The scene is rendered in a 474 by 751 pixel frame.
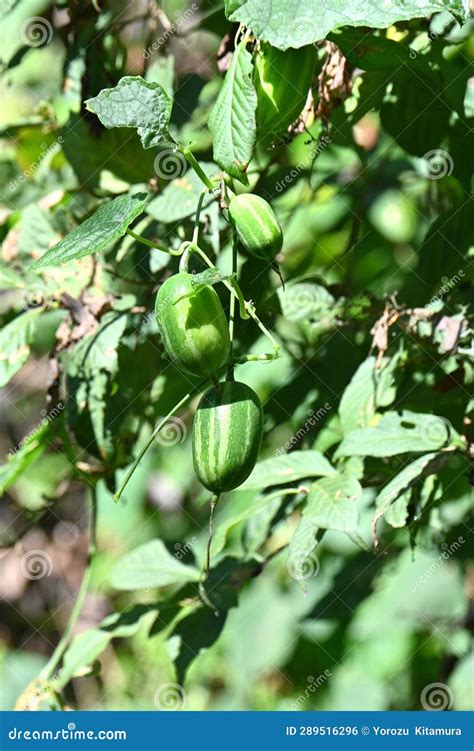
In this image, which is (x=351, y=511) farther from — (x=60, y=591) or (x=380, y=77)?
(x=60, y=591)

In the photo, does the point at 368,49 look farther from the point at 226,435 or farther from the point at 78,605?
the point at 78,605

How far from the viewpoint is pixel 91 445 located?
149 cm

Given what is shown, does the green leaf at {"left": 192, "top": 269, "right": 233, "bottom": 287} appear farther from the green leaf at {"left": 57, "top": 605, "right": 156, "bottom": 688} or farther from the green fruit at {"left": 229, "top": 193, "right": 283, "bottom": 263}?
the green leaf at {"left": 57, "top": 605, "right": 156, "bottom": 688}

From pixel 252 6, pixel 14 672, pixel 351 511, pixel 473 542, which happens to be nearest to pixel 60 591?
pixel 14 672

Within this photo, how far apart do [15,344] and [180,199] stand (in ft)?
1.18

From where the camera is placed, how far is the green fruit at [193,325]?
3.02 feet

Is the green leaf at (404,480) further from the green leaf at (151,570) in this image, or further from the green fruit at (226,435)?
the green leaf at (151,570)

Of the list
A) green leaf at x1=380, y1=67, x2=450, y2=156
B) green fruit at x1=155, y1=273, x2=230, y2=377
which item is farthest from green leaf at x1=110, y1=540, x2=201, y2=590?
green leaf at x1=380, y1=67, x2=450, y2=156

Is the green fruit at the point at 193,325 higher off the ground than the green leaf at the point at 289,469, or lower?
higher

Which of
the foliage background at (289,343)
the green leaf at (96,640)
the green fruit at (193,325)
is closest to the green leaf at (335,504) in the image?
the foliage background at (289,343)

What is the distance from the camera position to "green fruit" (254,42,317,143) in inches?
40.3

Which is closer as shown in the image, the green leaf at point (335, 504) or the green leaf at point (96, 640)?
the green leaf at point (335, 504)

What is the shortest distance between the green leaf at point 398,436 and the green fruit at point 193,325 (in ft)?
1.12

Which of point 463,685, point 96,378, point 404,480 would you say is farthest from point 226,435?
point 463,685
